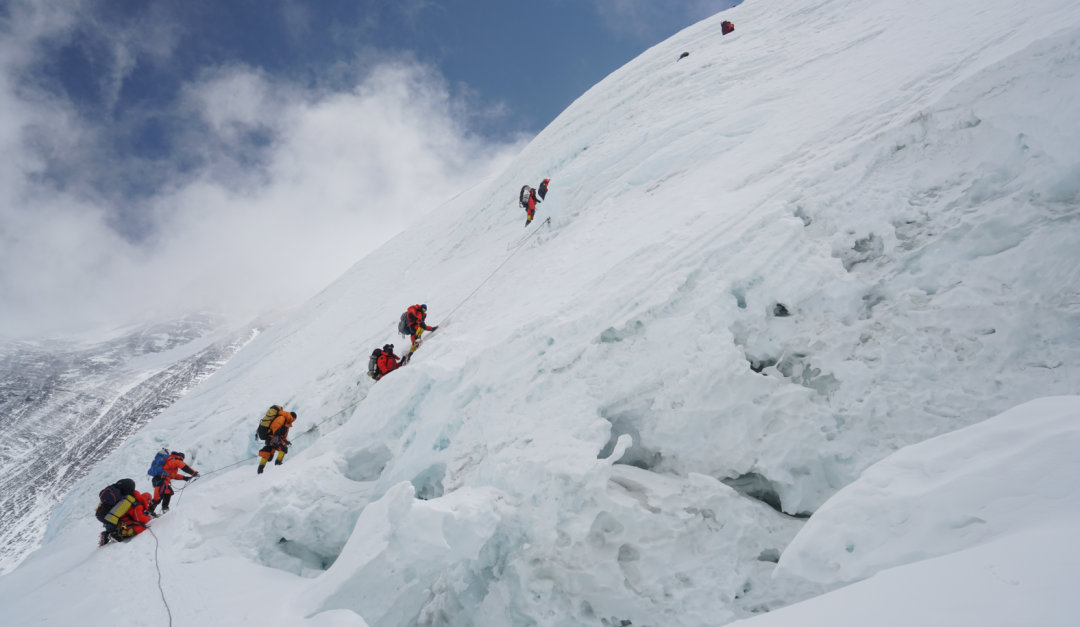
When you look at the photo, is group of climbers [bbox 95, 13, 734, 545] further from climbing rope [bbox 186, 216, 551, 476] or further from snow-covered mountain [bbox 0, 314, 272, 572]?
snow-covered mountain [bbox 0, 314, 272, 572]

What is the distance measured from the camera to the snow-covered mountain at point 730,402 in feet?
11.8

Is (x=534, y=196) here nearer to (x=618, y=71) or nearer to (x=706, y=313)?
(x=706, y=313)

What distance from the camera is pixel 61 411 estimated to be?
354 feet

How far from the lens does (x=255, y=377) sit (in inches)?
557

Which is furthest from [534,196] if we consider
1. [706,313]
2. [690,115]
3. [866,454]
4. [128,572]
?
[128,572]

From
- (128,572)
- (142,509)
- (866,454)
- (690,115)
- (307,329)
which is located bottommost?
(866,454)

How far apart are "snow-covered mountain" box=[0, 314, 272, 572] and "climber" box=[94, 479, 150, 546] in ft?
297

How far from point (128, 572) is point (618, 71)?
22.7 meters

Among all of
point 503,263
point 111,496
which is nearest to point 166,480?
point 111,496

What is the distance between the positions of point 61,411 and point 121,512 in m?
159

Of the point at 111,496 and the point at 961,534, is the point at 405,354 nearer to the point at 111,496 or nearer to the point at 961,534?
the point at 111,496

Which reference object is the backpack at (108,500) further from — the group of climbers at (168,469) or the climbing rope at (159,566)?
the climbing rope at (159,566)

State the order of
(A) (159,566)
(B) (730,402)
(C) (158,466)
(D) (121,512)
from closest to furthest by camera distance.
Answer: (B) (730,402)
(A) (159,566)
(D) (121,512)
(C) (158,466)

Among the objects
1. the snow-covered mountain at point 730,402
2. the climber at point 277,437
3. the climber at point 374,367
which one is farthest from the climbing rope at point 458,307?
the snow-covered mountain at point 730,402
